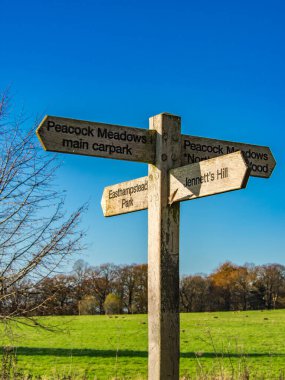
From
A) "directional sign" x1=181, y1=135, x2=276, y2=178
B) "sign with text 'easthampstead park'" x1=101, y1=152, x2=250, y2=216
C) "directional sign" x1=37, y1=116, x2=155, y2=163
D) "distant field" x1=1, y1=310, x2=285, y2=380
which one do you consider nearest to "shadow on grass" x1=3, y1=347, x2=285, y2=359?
"distant field" x1=1, y1=310, x2=285, y2=380

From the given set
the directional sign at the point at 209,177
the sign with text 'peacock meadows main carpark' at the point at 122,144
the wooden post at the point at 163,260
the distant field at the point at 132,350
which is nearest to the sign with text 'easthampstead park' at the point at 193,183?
the directional sign at the point at 209,177

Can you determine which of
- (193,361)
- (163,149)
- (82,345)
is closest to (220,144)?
(163,149)

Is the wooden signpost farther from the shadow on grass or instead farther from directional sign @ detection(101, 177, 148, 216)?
the shadow on grass

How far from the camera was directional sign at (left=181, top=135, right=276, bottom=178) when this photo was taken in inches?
214

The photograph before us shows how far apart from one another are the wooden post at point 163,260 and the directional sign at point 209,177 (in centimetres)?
12

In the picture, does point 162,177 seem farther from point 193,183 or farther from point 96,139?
point 96,139

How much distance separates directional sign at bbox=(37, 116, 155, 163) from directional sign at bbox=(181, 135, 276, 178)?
0.33 m

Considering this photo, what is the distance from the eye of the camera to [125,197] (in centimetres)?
573

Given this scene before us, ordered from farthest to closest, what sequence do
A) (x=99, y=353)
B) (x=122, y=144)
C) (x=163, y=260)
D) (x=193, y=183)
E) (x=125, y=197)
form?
(x=99, y=353) → (x=125, y=197) → (x=122, y=144) → (x=163, y=260) → (x=193, y=183)

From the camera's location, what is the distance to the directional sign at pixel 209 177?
→ 460 centimetres

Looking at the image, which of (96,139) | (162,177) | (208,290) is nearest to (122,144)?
(96,139)

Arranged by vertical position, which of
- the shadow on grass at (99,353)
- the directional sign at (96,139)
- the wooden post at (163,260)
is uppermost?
the directional sign at (96,139)

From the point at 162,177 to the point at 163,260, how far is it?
689 millimetres

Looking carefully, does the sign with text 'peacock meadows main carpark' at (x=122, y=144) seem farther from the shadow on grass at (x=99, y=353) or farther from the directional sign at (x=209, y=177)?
the shadow on grass at (x=99, y=353)
